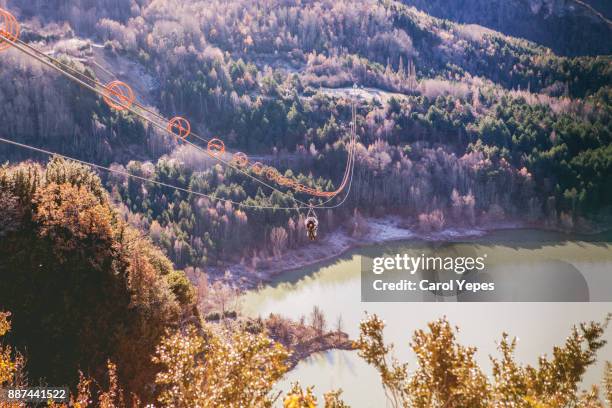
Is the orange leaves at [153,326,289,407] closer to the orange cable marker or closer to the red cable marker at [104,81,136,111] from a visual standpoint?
the red cable marker at [104,81,136,111]

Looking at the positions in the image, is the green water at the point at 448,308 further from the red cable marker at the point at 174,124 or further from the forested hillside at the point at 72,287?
the forested hillside at the point at 72,287

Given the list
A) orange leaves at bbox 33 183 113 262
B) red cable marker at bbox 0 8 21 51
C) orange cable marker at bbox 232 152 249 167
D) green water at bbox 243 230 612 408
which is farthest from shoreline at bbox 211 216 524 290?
red cable marker at bbox 0 8 21 51

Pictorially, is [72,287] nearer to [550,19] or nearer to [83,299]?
[83,299]

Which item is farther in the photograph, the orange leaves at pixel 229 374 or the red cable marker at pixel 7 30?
the orange leaves at pixel 229 374

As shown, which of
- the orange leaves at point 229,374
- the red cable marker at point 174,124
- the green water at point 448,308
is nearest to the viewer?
the orange leaves at point 229,374

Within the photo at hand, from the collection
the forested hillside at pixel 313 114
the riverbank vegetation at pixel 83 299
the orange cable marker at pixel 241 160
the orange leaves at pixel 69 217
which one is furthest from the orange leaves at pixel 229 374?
the orange cable marker at pixel 241 160

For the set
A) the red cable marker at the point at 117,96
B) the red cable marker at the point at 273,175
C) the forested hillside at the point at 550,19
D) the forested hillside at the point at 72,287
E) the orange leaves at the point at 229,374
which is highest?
the forested hillside at the point at 550,19

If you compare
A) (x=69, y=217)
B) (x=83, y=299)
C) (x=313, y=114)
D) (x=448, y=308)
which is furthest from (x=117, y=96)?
(x=313, y=114)
